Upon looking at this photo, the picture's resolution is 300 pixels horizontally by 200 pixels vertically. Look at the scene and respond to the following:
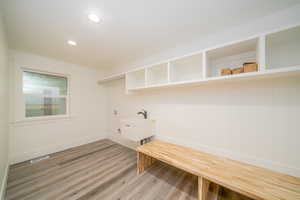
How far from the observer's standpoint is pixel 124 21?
1.40 metres

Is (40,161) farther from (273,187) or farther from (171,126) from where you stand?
(273,187)

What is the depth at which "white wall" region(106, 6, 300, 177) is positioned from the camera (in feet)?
3.96

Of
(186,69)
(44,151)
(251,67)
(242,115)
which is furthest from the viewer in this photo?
(44,151)

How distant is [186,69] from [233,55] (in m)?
0.69

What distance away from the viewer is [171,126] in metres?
2.12

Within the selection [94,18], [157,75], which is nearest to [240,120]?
[157,75]

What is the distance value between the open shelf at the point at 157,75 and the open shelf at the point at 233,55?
0.85 m

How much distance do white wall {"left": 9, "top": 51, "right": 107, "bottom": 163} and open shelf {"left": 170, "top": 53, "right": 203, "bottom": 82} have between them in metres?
2.84

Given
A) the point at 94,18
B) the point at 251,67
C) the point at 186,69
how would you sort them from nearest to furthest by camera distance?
1. the point at 251,67
2. the point at 94,18
3. the point at 186,69

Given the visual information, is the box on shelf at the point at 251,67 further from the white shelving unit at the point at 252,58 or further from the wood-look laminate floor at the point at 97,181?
the wood-look laminate floor at the point at 97,181

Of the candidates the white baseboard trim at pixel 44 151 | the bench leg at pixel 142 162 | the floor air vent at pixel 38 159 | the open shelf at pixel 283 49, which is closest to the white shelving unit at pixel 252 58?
the open shelf at pixel 283 49

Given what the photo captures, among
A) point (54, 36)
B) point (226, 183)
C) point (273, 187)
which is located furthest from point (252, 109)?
point (54, 36)

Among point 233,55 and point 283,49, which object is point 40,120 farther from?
point 283,49

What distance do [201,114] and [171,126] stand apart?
64cm
